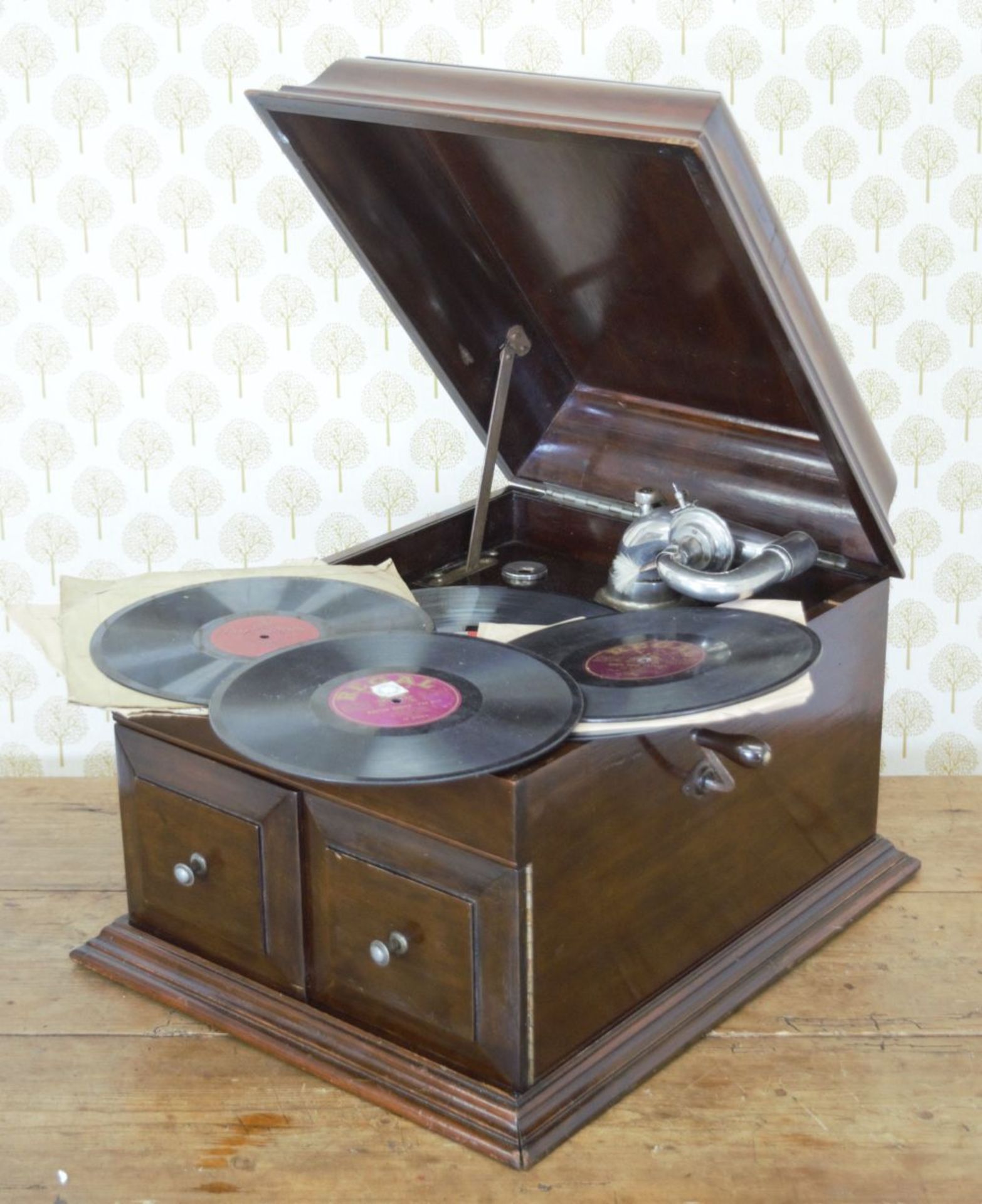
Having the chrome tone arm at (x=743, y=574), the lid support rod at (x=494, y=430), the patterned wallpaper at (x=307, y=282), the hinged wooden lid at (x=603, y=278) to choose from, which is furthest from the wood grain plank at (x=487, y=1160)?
the patterned wallpaper at (x=307, y=282)

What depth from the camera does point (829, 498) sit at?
171 centimetres

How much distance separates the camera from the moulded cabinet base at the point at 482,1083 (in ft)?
4.32

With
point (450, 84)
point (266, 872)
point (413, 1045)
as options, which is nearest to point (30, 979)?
point (266, 872)

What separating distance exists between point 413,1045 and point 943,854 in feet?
2.06

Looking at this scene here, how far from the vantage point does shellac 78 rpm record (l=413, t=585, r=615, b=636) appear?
5.49 feet

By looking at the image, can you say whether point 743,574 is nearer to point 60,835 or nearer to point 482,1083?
point 482,1083

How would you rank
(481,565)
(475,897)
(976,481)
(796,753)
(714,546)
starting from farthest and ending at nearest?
(976,481) < (481,565) < (714,546) < (796,753) < (475,897)

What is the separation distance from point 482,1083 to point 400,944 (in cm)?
12

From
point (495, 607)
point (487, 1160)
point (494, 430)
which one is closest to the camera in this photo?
point (487, 1160)

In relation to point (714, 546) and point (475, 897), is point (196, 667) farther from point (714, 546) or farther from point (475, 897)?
point (714, 546)

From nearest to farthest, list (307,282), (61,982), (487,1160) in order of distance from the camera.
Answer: (487,1160) → (61,982) → (307,282)

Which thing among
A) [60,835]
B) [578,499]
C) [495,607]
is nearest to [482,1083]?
[495,607]

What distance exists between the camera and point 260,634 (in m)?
1.53

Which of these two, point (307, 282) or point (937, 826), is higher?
point (307, 282)
